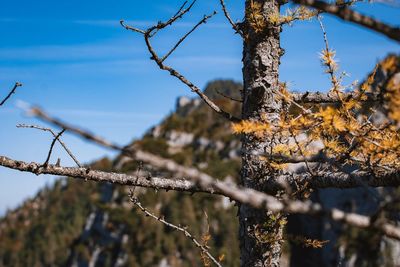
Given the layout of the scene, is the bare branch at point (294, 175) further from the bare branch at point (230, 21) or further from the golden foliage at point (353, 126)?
the bare branch at point (230, 21)

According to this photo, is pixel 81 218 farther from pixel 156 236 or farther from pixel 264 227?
pixel 264 227

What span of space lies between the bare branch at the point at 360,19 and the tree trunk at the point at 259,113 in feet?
7.12

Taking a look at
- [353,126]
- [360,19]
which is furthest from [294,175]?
[360,19]

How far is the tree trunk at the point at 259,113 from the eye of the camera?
137 inches

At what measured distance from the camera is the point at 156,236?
61.9m

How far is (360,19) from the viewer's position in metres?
1.25

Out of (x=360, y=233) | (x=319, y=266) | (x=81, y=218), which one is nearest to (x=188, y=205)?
(x=319, y=266)

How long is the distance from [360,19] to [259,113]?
91.2 inches

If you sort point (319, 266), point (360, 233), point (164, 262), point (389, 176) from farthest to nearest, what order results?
point (164, 262) → point (319, 266) → point (360, 233) → point (389, 176)

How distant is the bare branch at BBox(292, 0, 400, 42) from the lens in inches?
48.3

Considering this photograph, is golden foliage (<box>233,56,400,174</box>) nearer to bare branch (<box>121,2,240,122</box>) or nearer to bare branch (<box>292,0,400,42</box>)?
bare branch (<box>292,0,400,42</box>)

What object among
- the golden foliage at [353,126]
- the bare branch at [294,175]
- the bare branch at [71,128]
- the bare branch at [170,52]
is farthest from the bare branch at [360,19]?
the bare branch at [170,52]

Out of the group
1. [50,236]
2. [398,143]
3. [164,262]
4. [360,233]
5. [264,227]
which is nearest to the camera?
[398,143]

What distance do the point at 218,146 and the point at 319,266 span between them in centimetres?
3813
